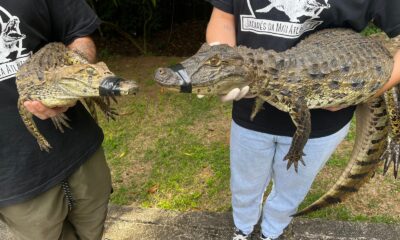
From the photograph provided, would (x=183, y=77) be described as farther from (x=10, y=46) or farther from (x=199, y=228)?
(x=199, y=228)

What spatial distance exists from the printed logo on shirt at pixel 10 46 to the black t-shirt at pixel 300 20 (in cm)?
99

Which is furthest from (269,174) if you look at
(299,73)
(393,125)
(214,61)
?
(214,61)

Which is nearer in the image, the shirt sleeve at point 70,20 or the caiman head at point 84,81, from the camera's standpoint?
the caiman head at point 84,81

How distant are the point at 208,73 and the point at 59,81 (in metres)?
0.63

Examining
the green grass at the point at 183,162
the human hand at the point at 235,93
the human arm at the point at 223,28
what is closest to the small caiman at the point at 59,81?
the human hand at the point at 235,93

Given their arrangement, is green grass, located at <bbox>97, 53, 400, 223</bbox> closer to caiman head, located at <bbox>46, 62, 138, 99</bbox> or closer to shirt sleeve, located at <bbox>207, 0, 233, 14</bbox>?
shirt sleeve, located at <bbox>207, 0, 233, 14</bbox>

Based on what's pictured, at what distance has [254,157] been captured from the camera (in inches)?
91.4

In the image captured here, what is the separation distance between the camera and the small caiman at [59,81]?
1.56 meters

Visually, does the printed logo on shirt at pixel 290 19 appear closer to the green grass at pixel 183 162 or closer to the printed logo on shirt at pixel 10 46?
the printed logo on shirt at pixel 10 46

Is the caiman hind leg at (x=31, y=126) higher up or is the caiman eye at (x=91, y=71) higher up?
the caiman eye at (x=91, y=71)

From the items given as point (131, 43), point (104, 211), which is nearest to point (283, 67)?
point (104, 211)

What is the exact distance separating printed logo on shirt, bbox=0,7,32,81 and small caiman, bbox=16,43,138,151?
0.05 meters

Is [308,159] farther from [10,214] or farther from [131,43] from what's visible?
[131,43]

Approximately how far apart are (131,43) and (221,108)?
279 cm
